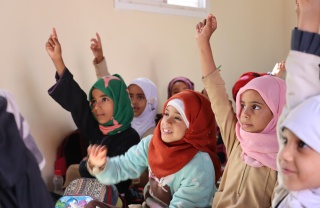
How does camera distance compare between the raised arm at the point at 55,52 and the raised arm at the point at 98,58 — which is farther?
the raised arm at the point at 98,58

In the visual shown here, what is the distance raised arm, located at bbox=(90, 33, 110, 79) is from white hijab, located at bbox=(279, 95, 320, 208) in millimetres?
1778

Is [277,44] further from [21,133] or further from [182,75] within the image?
[21,133]

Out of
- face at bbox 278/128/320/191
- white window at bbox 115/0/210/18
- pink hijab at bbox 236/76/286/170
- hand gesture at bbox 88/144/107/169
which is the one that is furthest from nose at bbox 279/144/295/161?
white window at bbox 115/0/210/18

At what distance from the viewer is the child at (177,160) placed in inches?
66.4

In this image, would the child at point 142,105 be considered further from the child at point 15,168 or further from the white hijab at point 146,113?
the child at point 15,168

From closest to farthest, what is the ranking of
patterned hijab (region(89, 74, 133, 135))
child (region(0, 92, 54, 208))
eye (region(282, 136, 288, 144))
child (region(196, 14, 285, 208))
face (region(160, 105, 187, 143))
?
child (region(0, 92, 54, 208)), eye (region(282, 136, 288, 144)), child (region(196, 14, 285, 208)), face (region(160, 105, 187, 143)), patterned hijab (region(89, 74, 133, 135))

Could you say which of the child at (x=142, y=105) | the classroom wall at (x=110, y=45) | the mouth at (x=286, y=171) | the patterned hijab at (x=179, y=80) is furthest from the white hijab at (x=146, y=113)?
the mouth at (x=286, y=171)

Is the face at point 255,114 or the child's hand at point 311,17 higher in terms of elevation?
the child's hand at point 311,17

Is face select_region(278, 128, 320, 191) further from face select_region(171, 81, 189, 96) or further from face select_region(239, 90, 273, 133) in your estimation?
face select_region(171, 81, 189, 96)

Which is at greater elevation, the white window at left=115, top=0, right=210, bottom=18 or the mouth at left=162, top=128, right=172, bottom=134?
the white window at left=115, top=0, right=210, bottom=18

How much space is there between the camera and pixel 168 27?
3.23 m

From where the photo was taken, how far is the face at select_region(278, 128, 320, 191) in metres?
0.98

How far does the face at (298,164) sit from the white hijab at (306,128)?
0.02 meters

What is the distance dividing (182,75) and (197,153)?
1716 millimetres
